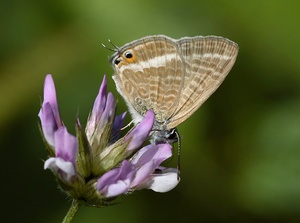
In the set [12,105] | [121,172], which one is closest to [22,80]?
[12,105]

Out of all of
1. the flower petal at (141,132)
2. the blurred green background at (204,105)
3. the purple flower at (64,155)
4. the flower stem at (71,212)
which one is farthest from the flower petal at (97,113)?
the blurred green background at (204,105)

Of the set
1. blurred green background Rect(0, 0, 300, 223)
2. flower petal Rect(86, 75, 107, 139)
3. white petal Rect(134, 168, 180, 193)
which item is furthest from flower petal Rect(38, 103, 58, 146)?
blurred green background Rect(0, 0, 300, 223)

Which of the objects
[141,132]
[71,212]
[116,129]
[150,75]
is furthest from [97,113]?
[71,212]

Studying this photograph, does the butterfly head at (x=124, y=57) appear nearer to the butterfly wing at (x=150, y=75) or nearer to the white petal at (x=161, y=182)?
the butterfly wing at (x=150, y=75)

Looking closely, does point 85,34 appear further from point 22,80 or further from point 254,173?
point 254,173

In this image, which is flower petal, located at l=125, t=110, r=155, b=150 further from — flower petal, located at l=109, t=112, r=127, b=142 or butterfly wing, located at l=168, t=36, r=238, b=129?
butterfly wing, located at l=168, t=36, r=238, b=129
